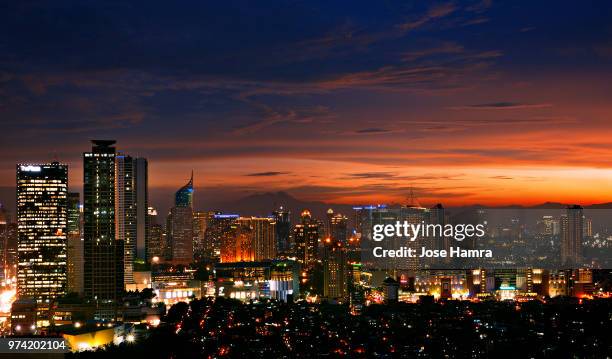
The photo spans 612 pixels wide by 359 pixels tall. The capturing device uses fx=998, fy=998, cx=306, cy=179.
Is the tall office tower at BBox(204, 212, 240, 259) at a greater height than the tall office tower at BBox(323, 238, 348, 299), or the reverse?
the tall office tower at BBox(204, 212, 240, 259)

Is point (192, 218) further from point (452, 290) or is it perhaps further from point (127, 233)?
point (452, 290)

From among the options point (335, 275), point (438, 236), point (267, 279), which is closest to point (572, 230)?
point (438, 236)

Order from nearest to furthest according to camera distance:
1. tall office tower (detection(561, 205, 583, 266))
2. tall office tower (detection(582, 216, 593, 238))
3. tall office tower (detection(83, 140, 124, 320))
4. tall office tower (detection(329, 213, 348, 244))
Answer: tall office tower (detection(582, 216, 593, 238)) < tall office tower (detection(561, 205, 583, 266)) < tall office tower (detection(83, 140, 124, 320)) < tall office tower (detection(329, 213, 348, 244))

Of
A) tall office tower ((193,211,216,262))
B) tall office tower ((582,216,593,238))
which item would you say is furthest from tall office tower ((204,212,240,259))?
tall office tower ((582,216,593,238))

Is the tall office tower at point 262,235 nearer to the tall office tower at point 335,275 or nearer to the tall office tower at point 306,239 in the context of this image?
the tall office tower at point 306,239

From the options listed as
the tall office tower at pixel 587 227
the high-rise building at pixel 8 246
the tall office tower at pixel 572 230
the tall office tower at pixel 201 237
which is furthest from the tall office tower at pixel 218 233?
the tall office tower at pixel 587 227

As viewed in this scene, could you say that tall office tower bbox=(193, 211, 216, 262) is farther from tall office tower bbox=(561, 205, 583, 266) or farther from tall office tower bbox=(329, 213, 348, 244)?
tall office tower bbox=(561, 205, 583, 266)

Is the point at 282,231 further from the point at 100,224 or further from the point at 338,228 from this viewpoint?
the point at 100,224

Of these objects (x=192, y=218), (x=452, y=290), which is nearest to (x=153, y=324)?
(x=452, y=290)
